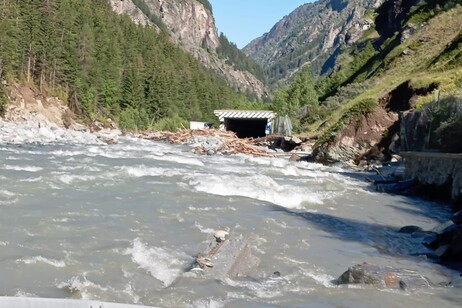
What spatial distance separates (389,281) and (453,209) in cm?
1014

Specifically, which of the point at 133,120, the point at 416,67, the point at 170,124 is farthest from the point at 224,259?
the point at 170,124

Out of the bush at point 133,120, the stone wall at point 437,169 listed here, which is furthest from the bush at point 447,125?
the bush at point 133,120

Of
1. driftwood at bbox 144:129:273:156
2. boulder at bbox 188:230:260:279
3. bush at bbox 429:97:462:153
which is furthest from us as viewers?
driftwood at bbox 144:129:273:156

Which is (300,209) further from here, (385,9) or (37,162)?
(385,9)

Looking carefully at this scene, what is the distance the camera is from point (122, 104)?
8662 cm

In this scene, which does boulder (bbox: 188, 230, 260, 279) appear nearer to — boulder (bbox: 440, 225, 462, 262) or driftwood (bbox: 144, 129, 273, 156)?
boulder (bbox: 440, 225, 462, 262)

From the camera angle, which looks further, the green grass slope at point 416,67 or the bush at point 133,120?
the bush at point 133,120

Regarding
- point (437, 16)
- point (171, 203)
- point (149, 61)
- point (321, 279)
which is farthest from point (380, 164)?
point (149, 61)

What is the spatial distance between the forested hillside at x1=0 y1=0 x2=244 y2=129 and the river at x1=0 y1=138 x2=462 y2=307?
42.3 m

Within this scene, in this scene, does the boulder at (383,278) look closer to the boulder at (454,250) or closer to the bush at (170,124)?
the boulder at (454,250)

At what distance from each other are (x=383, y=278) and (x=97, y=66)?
263 ft

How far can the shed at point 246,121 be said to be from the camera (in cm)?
7838

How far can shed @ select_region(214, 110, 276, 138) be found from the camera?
7838cm

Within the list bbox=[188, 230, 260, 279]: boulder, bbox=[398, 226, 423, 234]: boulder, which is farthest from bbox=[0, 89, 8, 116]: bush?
bbox=[188, 230, 260, 279]: boulder
